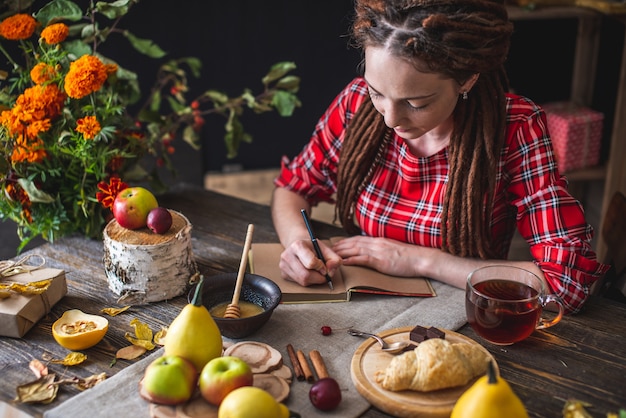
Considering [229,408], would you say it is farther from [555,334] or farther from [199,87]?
[199,87]

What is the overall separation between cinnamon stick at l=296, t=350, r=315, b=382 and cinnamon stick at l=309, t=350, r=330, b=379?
1cm

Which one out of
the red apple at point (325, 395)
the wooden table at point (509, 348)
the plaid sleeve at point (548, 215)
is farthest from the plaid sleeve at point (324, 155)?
the red apple at point (325, 395)

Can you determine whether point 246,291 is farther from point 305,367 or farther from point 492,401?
point 492,401

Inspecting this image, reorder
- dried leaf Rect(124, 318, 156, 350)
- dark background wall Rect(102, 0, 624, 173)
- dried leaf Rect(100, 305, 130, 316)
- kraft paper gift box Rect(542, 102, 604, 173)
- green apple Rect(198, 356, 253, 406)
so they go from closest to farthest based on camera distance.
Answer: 1. green apple Rect(198, 356, 253, 406)
2. dried leaf Rect(124, 318, 156, 350)
3. dried leaf Rect(100, 305, 130, 316)
4. kraft paper gift box Rect(542, 102, 604, 173)
5. dark background wall Rect(102, 0, 624, 173)

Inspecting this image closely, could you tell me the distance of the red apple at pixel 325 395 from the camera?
3.72 ft

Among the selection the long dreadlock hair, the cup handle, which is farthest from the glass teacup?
the long dreadlock hair

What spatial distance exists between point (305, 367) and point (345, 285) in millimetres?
320

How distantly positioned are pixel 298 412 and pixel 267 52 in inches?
95.8

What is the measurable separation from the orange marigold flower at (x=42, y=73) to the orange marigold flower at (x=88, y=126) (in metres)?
0.14

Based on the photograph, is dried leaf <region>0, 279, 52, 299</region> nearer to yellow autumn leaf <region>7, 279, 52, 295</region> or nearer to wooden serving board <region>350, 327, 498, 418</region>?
yellow autumn leaf <region>7, 279, 52, 295</region>

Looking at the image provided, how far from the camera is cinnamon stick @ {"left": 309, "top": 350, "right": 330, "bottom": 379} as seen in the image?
122 cm

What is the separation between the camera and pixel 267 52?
3334 millimetres

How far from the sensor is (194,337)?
1.17m

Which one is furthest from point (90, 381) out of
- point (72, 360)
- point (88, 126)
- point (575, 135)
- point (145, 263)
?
point (575, 135)
